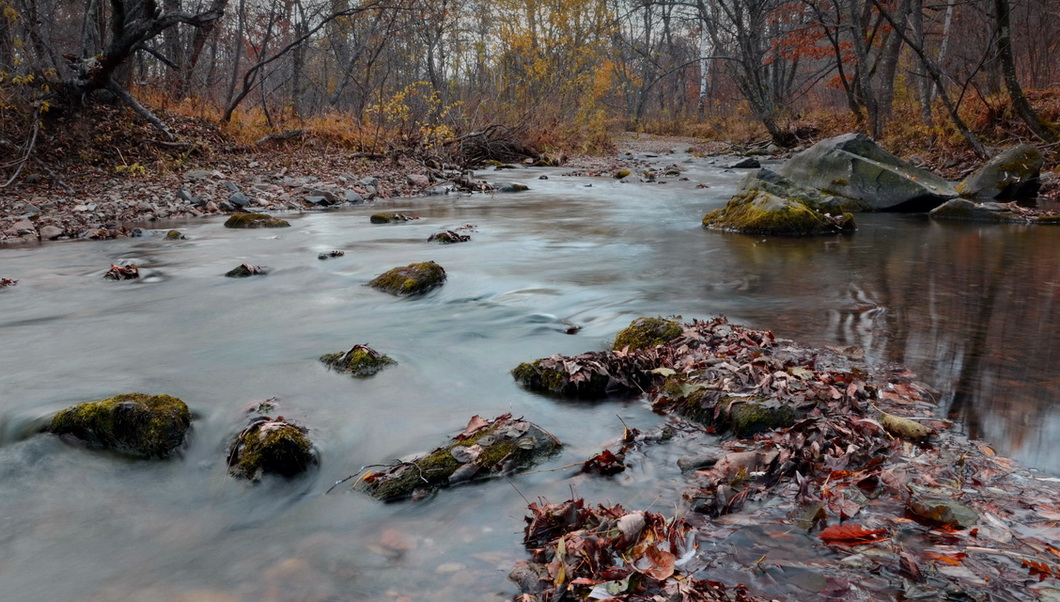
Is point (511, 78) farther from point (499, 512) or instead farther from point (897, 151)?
point (499, 512)

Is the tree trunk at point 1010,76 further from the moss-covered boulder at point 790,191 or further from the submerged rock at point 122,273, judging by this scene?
the submerged rock at point 122,273

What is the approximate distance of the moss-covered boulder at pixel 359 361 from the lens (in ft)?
16.1

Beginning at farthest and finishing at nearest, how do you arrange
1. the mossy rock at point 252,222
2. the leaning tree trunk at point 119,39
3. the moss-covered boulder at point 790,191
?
the leaning tree trunk at point 119,39, the mossy rock at point 252,222, the moss-covered boulder at point 790,191

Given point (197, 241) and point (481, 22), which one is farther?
point (481, 22)

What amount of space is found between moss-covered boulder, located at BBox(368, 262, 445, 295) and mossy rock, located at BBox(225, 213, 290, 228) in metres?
5.23

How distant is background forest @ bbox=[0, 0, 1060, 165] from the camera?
1476 centimetres

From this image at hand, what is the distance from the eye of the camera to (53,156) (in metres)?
14.1

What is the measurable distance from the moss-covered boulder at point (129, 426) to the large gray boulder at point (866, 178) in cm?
1175

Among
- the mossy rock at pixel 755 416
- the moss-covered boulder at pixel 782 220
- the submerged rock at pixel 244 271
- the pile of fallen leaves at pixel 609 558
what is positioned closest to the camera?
the pile of fallen leaves at pixel 609 558

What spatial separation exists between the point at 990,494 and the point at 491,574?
204 cm

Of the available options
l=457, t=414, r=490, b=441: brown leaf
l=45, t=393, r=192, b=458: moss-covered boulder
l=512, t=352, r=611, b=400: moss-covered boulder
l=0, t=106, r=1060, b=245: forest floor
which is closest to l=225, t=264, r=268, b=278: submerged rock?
l=0, t=106, r=1060, b=245: forest floor

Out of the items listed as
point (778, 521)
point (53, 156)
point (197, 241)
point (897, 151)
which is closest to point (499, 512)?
point (778, 521)

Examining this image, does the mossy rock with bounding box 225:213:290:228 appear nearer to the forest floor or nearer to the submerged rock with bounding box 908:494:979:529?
the forest floor

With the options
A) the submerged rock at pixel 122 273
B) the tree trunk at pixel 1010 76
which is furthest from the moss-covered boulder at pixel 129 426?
the tree trunk at pixel 1010 76
